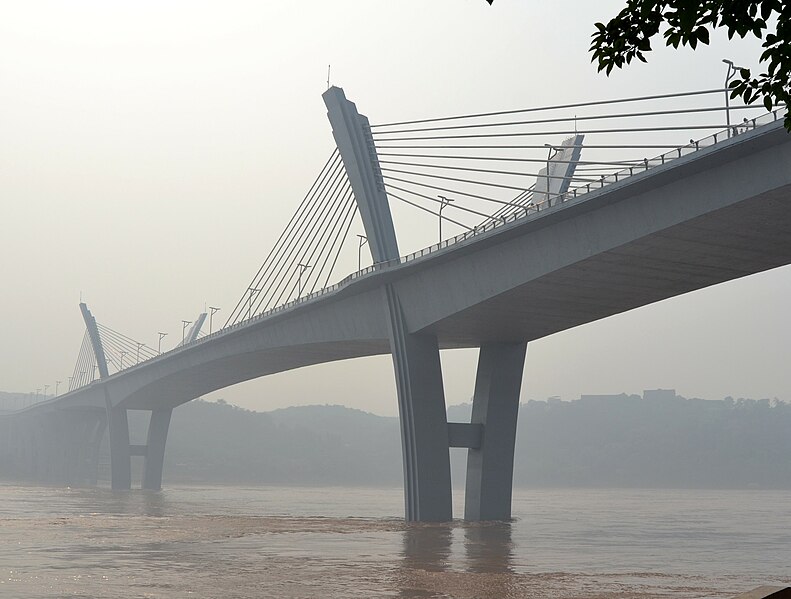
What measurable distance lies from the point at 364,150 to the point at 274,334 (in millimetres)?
17325

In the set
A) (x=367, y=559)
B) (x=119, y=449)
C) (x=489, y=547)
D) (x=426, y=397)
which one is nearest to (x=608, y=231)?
(x=489, y=547)

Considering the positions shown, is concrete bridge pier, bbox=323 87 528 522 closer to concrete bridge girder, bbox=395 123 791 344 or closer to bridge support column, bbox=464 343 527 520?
bridge support column, bbox=464 343 527 520

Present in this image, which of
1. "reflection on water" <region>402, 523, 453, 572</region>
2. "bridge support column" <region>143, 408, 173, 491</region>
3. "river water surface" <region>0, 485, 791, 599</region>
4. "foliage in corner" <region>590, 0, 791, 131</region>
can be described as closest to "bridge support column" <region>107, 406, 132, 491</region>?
"bridge support column" <region>143, 408, 173, 491</region>

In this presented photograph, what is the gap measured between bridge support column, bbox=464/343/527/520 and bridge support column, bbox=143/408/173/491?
57411mm

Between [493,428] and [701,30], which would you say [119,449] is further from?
[701,30]

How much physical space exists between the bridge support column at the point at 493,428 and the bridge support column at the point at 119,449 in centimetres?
5904

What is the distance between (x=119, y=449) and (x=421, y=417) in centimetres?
6151

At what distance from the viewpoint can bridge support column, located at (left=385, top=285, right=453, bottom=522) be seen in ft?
143

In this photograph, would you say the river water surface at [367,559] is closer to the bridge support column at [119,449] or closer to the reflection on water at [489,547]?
the reflection on water at [489,547]

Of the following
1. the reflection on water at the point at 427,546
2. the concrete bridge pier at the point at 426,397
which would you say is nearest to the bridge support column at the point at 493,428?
the concrete bridge pier at the point at 426,397

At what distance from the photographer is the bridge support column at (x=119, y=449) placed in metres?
97.0

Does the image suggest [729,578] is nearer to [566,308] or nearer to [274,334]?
[566,308]

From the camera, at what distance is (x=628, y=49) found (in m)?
9.12

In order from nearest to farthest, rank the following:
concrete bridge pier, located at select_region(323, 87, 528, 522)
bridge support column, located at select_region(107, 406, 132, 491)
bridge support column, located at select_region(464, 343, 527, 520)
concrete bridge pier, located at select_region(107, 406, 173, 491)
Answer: concrete bridge pier, located at select_region(323, 87, 528, 522) < bridge support column, located at select_region(464, 343, 527, 520) < bridge support column, located at select_region(107, 406, 132, 491) < concrete bridge pier, located at select_region(107, 406, 173, 491)
